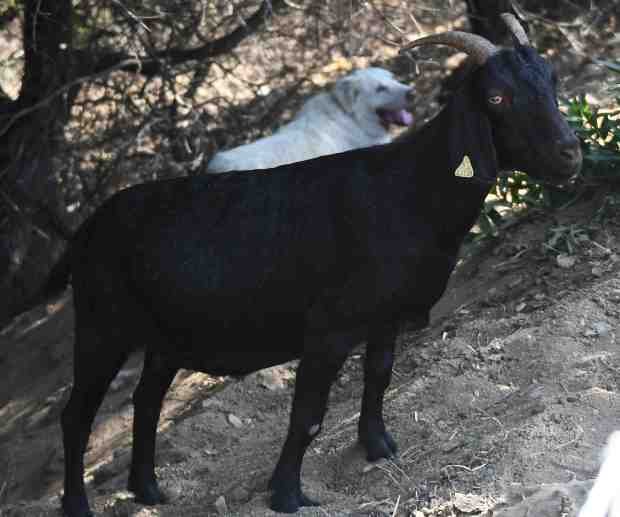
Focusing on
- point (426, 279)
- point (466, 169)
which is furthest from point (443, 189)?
point (426, 279)

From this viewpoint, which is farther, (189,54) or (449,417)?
(189,54)

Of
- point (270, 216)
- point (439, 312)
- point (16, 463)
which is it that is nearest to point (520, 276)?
point (439, 312)

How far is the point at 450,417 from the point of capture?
515cm

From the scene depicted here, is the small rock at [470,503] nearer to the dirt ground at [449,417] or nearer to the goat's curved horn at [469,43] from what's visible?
the dirt ground at [449,417]

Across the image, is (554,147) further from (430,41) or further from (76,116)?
(76,116)

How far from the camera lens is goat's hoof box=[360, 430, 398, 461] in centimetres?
496

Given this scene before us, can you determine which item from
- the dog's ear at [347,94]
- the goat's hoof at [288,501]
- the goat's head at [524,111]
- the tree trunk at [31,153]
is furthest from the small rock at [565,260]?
the tree trunk at [31,153]

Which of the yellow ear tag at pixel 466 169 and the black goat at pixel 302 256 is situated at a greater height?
the yellow ear tag at pixel 466 169

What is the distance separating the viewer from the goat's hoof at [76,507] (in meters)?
5.21

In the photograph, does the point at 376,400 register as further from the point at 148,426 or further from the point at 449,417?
the point at 148,426

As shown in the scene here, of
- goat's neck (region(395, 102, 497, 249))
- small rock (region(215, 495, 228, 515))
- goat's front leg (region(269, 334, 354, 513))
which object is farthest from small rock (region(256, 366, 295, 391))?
goat's neck (region(395, 102, 497, 249))

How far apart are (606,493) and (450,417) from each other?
1408mm

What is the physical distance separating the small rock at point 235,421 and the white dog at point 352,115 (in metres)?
2.59

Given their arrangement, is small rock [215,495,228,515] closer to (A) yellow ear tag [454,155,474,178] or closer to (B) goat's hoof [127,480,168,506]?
(B) goat's hoof [127,480,168,506]
